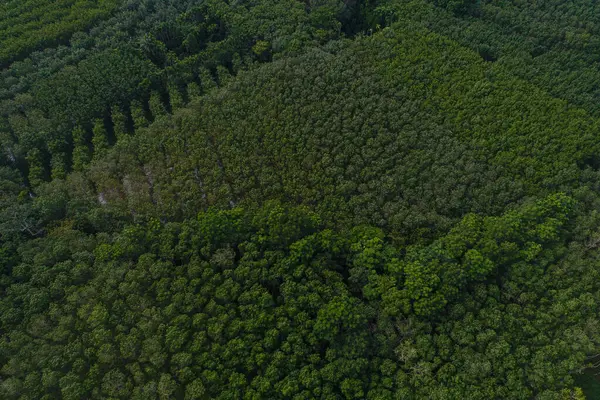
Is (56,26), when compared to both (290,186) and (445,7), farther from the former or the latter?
(445,7)

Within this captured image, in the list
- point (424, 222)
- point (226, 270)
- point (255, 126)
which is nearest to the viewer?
point (226, 270)

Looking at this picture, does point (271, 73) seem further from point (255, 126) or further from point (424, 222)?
point (424, 222)

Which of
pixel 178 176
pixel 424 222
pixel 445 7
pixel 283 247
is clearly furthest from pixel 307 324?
pixel 445 7

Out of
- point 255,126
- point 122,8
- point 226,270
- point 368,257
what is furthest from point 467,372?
point 122,8

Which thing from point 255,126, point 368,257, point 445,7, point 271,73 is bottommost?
point 368,257

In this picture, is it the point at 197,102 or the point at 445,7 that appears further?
the point at 445,7

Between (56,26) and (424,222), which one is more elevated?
(56,26)

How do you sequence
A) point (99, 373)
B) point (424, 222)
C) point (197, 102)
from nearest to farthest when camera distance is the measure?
point (99, 373) → point (424, 222) → point (197, 102)
